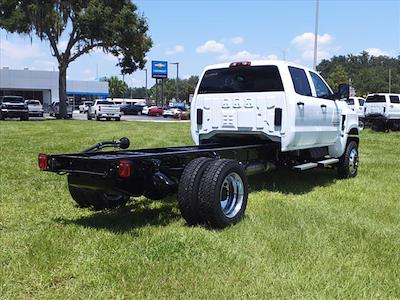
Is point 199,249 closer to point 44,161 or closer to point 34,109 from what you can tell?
point 44,161

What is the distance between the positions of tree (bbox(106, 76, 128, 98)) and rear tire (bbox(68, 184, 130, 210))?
138125mm

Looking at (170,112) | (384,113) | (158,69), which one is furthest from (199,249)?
(158,69)

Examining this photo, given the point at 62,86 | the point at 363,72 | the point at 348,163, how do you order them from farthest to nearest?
the point at 363,72, the point at 62,86, the point at 348,163

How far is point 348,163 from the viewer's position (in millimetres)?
10125

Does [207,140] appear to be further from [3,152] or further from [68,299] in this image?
[3,152]

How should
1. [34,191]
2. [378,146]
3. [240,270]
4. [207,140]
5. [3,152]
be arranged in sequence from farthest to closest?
[378,146] < [3,152] < [207,140] < [34,191] < [240,270]

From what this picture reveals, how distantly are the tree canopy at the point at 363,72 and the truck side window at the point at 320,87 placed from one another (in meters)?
82.5

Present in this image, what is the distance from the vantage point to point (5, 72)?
2928 inches

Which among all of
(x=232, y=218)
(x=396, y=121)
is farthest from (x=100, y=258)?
(x=396, y=121)

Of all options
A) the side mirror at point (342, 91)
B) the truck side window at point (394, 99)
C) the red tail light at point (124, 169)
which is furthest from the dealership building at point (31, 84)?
the red tail light at point (124, 169)

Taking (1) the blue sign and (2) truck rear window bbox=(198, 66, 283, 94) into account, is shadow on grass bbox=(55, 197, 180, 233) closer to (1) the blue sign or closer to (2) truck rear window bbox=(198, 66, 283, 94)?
(2) truck rear window bbox=(198, 66, 283, 94)

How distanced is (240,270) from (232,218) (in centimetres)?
156

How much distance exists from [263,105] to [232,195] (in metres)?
2.19

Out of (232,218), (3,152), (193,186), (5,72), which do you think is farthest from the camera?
(5,72)
